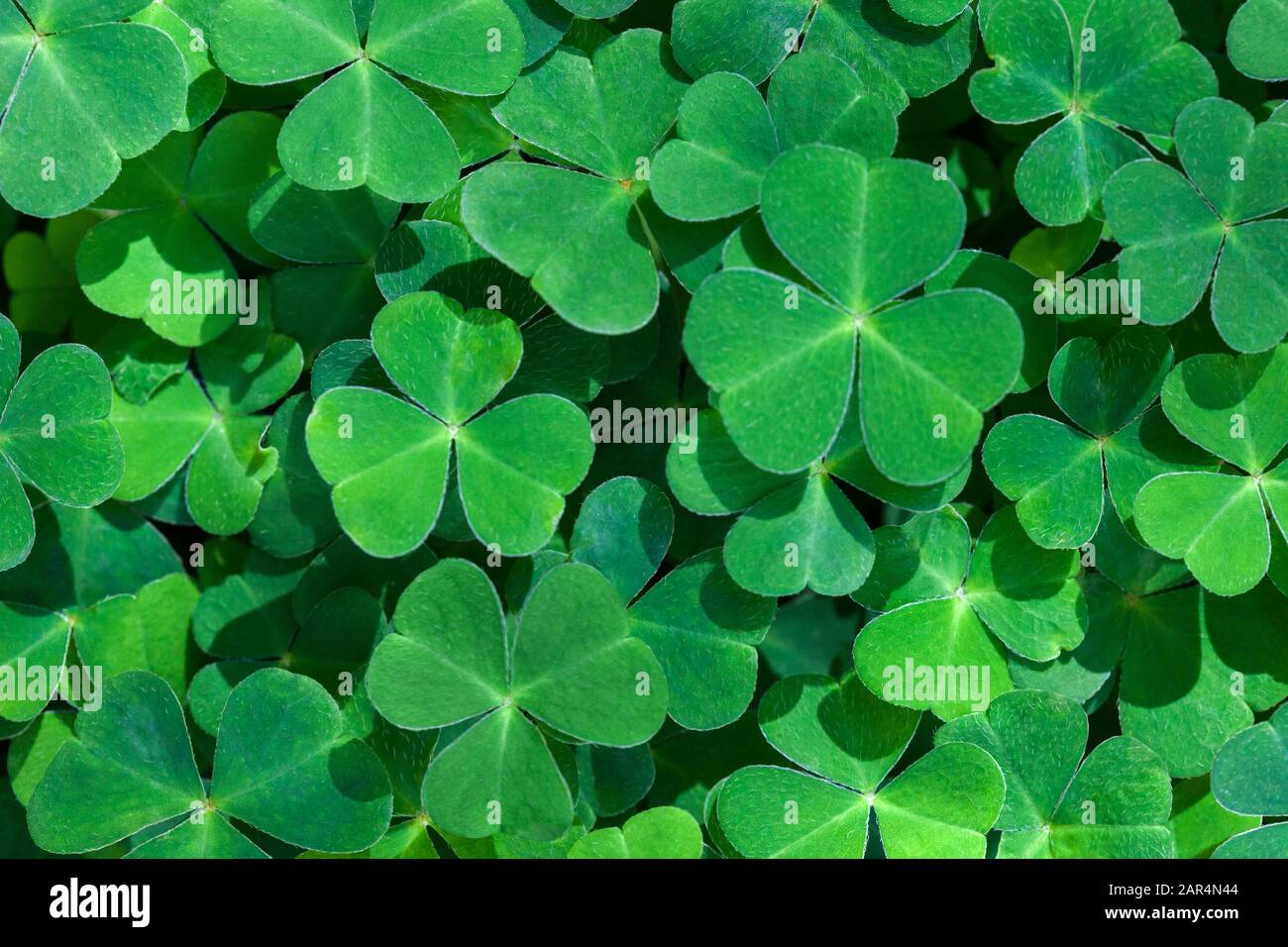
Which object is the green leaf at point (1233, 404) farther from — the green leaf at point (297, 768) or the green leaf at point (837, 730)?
the green leaf at point (297, 768)

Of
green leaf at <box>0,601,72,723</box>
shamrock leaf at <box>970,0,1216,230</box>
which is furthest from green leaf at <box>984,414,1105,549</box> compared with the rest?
green leaf at <box>0,601,72,723</box>

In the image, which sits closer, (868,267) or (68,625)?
(868,267)

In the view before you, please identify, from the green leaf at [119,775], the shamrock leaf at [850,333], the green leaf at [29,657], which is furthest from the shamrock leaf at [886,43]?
the green leaf at [29,657]

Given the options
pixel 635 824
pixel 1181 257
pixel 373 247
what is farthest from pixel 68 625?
pixel 1181 257

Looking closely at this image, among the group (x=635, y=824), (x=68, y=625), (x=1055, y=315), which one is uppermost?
(x=1055, y=315)

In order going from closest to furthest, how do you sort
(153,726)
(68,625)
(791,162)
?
(791,162)
(153,726)
(68,625)

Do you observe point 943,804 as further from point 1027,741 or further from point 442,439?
point 442,439

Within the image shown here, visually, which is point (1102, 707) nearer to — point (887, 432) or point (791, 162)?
point (887, 432)
